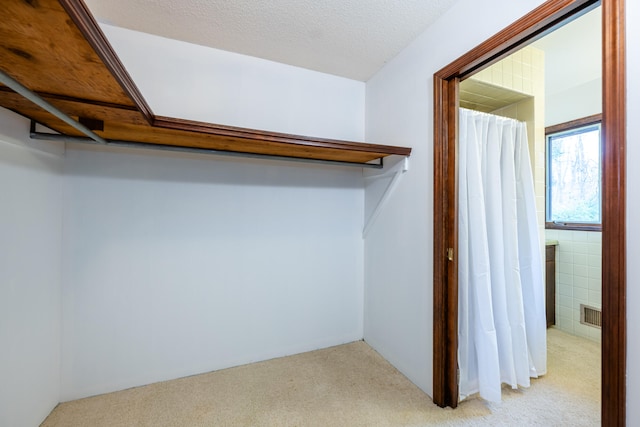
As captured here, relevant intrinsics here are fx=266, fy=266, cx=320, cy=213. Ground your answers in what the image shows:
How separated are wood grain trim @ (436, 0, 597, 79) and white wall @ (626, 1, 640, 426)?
213 millimetres

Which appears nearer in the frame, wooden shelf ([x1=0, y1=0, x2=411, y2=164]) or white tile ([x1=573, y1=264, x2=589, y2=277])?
wooden shelf ([x1=0, y1=0, x2=411, y2=164])

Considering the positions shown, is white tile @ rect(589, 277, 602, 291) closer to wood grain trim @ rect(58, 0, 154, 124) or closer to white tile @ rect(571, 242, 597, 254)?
white tile @ rect(571, 242, 597, 254)

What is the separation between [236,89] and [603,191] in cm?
211

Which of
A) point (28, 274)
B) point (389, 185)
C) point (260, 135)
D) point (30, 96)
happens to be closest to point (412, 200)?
point (389, 185)

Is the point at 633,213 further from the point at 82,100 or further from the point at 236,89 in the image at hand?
the point at 236,89

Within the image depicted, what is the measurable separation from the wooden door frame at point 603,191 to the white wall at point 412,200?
0.27ft

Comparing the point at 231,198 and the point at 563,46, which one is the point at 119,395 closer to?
the point at 231,198

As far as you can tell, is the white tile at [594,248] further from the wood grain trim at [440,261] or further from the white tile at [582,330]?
the wood grain trim at [440,261]

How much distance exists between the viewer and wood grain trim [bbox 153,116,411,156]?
1.26m

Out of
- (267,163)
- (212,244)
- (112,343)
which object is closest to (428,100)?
(267,163)

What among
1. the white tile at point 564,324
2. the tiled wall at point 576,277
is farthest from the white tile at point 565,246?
the white tile at point 564,324

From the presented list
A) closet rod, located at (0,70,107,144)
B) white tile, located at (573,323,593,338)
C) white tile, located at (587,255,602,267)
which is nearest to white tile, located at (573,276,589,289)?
white tile, located at (587,255,602,267)

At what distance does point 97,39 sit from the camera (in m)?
0.70

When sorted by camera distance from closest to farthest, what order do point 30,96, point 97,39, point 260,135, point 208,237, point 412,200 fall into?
point 97,39
point 30,96
point 260,135
point 412,200
point 208,237
